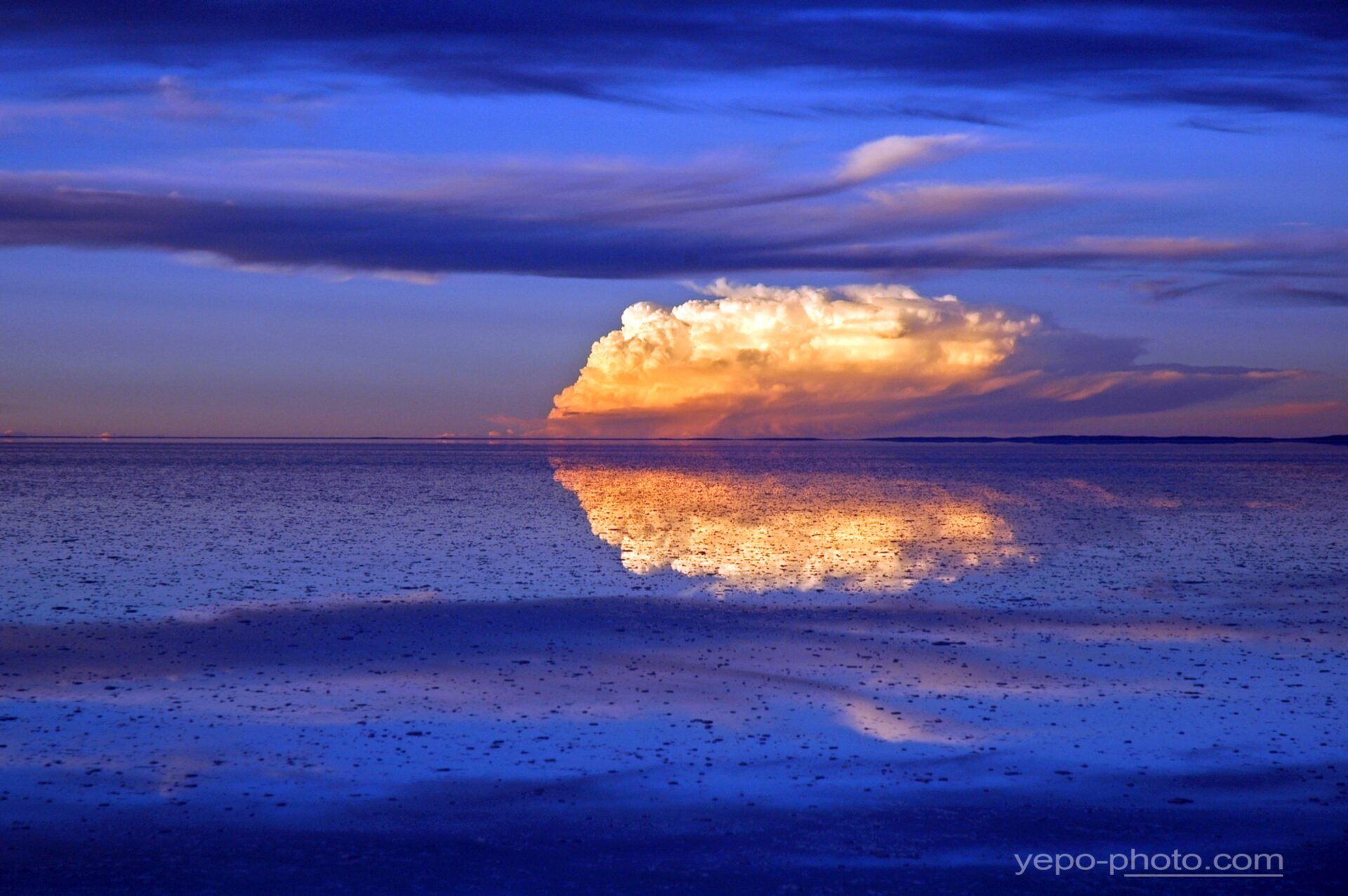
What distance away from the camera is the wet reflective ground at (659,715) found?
9.94 m

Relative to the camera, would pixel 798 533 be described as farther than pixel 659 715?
Yes

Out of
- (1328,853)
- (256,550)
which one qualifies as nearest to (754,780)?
(1328,853)

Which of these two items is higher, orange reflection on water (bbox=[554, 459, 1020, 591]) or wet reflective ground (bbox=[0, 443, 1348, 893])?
wet reflective ground (bbox=[0, 443, 1348, 893])

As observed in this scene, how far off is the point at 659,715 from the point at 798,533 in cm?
2536

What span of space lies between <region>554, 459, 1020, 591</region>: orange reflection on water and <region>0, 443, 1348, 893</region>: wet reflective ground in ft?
1.11

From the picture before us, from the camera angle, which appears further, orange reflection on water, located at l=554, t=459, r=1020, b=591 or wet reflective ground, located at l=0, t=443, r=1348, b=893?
orange reflection on water, located at l=554, t=459, r=1020, b=591

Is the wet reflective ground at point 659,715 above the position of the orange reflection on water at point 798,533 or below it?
above

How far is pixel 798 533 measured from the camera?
39438 mm

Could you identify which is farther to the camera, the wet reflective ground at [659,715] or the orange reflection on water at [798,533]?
the orange reflection on water at [798,533]

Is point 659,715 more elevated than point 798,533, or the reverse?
point 659,715

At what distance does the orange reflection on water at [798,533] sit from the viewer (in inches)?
1131

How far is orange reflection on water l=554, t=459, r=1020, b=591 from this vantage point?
94.3 ft

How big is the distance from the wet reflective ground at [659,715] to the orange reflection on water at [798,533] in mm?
339

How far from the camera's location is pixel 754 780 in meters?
11.8
